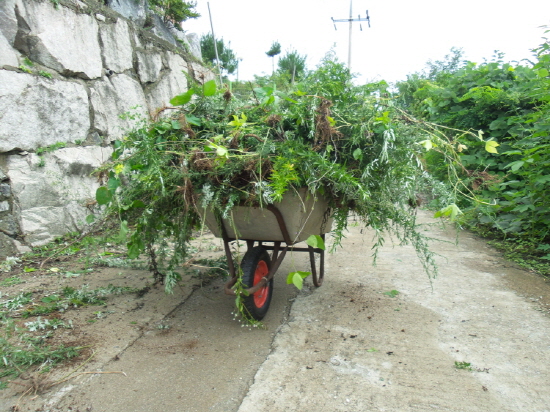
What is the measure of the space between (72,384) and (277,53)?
11671 millimetres

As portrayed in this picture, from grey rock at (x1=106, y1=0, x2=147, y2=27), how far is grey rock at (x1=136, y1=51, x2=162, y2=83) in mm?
463

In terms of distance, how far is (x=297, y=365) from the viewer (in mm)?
2037

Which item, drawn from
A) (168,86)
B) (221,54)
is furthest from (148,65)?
(221,54)

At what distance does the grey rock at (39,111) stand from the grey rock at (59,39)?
192mm

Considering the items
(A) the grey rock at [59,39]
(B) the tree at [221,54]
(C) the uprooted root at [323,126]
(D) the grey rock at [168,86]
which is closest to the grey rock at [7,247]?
(A) the grey rock at [59,39]

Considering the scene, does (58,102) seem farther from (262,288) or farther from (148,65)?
(262,288)

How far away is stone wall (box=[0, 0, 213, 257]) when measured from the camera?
3.35 metres

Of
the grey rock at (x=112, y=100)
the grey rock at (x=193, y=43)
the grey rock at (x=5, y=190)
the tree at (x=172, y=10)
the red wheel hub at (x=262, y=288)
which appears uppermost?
the tree at (x=172, y=10)

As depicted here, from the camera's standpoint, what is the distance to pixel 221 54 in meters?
9.85

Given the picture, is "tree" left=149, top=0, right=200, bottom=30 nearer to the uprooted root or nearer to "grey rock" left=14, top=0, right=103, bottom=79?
"grey rock" left=14, top=0, right=103, bottom=79

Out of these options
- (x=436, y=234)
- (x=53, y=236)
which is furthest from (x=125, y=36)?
(x=436, y=234)

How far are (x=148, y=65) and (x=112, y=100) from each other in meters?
0.89

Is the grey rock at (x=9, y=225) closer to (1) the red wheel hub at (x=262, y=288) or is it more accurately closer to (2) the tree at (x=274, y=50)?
(1) the red wheel hub at (x=262, y=288)

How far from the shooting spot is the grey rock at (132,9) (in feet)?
15.9
